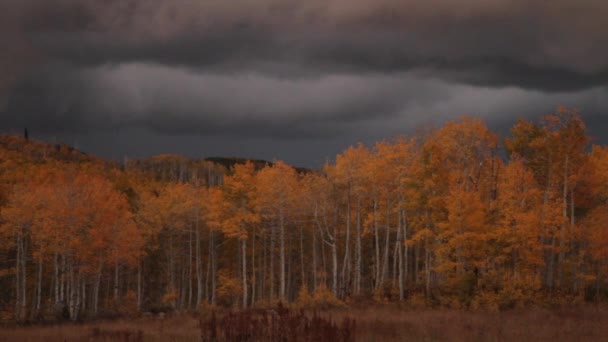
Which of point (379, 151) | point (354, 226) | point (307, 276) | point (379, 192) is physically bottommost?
point (307, 276)

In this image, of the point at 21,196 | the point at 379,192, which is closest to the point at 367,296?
the point at 379,192

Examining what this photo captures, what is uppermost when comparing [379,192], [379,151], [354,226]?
[379,151]

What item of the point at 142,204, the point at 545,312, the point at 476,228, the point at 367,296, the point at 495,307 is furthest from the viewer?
the point at 142,204

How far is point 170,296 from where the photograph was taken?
147 feet

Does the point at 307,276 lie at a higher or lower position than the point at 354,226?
lower

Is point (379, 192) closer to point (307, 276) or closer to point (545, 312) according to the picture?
point (545, 312)

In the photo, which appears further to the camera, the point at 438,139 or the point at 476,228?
the point at 438,139

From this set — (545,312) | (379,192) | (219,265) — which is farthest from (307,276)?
(545,312)

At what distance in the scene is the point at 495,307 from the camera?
2883cm

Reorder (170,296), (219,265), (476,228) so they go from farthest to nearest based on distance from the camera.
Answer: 1. (219,265)
2. (170,296)
3. (476,228)

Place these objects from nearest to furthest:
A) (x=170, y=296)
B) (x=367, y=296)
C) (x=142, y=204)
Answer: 1. (x=367, y=296)
2. (x=170, y=296)
3. (x=142, y=204)

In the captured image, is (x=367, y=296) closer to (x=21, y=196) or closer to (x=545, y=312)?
(x=545, y=312)

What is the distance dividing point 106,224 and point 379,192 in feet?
74.2

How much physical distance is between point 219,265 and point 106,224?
81.6ft
